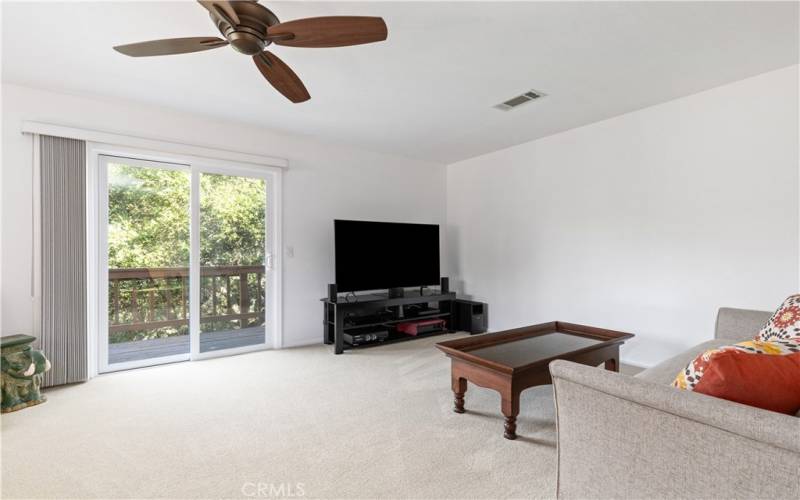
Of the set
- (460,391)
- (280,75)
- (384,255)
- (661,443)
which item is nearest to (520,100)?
(280,75)

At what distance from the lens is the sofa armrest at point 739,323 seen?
2445 mm

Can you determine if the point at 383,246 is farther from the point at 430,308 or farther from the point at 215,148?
the point at 215,148

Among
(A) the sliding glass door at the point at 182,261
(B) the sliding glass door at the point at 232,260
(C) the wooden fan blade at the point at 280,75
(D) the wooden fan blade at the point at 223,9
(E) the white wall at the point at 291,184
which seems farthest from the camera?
(B) the sliding glass door at the point at 232,260

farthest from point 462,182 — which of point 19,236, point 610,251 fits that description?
point 19,236

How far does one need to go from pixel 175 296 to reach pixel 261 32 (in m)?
2.74

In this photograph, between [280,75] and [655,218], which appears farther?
[655,218]

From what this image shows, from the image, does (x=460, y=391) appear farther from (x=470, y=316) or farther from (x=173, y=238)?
(x=173, y=238)

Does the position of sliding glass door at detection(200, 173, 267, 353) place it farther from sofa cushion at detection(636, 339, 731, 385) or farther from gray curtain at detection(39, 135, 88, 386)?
sofa cushion at detection(636, 339, 731, 385)

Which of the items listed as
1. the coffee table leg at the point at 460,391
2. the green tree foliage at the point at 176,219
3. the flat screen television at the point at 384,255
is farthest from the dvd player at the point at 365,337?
the coffee table leg at the point at 460,391

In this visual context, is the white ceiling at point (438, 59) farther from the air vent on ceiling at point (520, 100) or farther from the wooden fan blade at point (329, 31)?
the wooden fan blade at point (329, 31)

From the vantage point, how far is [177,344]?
3664 millimetres

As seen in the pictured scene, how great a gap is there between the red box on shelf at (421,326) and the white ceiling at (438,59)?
225 cm

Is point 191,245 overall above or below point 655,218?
below

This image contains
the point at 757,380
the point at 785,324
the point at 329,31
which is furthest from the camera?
the point at 785,324
